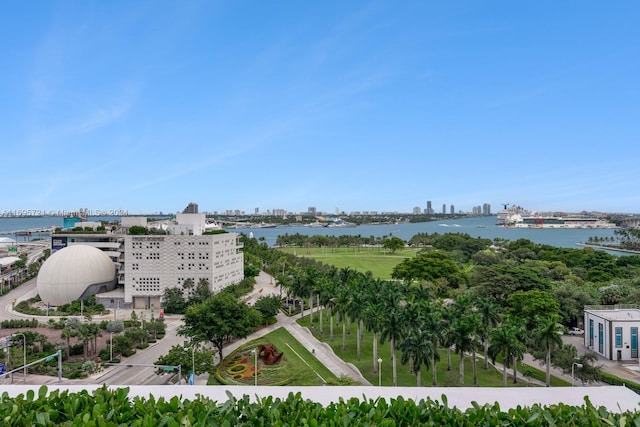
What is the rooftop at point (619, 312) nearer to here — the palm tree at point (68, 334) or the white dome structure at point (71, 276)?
the palm tree at point (68, 334)

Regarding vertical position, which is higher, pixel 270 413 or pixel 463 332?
pixel 270 413

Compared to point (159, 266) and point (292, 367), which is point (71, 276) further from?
point (292, 367)

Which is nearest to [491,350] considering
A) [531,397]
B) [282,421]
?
[531,397]

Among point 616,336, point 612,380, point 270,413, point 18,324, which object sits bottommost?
point 612,380

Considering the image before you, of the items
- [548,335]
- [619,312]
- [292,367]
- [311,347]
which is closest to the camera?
[548,335]

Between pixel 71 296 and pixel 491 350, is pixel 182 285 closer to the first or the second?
pixel 71 296

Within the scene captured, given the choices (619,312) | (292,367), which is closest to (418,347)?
(292,367)
